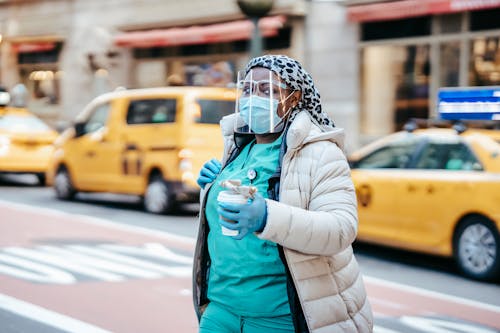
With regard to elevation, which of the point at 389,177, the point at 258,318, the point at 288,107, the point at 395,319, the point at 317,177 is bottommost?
the point at 395,319

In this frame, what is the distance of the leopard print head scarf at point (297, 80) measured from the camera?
10.1 feet

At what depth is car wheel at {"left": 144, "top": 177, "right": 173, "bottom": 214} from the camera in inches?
500

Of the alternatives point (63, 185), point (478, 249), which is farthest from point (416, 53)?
point (478, 249)

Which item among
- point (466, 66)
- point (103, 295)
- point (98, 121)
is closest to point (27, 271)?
point (103, 295)

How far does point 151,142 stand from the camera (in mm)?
12891

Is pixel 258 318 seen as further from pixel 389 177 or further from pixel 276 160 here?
pixel 389 177

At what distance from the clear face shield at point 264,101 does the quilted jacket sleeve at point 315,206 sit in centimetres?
19

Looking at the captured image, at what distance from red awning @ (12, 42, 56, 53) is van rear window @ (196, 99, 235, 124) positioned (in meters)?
17.3

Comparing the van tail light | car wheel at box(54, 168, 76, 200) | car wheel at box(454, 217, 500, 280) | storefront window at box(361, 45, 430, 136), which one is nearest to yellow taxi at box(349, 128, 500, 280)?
car wheel at box(454, 217, 500, 280)

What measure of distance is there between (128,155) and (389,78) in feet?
24.9

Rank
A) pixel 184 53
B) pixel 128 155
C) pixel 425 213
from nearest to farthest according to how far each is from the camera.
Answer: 1. pixel 425 213
2. pixel 128 155
3. pixel 184 53

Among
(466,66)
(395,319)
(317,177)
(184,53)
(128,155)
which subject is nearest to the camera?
(317,177)

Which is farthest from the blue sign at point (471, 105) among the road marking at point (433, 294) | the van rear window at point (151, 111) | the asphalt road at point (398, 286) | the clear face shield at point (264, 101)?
the van rear window at point (151, 111)

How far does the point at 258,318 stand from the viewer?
3082 millimetres
